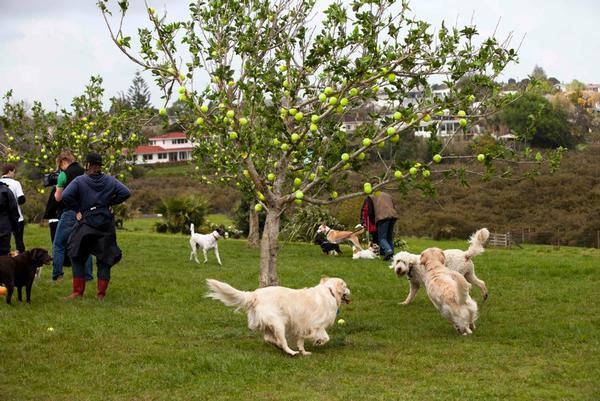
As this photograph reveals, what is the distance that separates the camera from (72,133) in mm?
22562

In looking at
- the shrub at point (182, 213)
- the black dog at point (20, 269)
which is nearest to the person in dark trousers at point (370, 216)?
the black dog at point (20, 269)

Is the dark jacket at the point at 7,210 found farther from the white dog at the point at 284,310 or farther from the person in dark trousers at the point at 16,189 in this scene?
the white dog at the point at 284,310

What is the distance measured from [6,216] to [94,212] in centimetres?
208

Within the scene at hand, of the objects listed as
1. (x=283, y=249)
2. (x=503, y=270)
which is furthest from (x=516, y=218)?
(x=503, y=270)

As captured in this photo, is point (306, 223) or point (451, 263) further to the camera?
point (306, 223)

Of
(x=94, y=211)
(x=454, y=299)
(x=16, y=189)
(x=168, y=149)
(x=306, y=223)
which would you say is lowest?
(x=454, y=299)

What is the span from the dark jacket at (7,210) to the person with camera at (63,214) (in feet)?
2.38

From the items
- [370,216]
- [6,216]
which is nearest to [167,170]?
[370,216]

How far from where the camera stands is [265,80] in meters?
11.9

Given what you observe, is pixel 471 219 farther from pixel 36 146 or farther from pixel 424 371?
pixel 424 371

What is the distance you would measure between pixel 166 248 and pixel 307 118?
1369 cm

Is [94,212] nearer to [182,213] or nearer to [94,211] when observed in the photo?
[94,211]

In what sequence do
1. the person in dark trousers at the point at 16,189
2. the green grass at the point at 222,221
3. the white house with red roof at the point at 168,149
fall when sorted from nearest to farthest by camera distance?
the person in dark trousers at the point at 16,189, the green grass at the point at 222,221, the white house with red roof at the point at 168,149

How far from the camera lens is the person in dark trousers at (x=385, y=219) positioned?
20875mm
